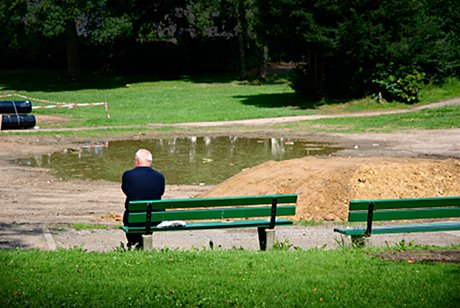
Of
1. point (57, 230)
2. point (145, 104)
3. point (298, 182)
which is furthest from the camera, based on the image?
point (145, 104)

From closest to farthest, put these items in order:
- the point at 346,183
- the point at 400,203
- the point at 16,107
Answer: the point at 400,203
the point at 346,183
the point at 16,107

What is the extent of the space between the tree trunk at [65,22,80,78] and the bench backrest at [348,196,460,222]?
1814 inches

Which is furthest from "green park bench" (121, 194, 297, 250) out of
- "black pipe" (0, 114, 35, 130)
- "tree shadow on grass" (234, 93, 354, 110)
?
"tree shadow on grass" (234, 93, 354, 110)

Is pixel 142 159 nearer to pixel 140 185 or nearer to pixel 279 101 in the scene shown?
pixel 140 185

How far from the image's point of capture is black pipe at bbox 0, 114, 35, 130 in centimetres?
3231

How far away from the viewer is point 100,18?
2133 inches

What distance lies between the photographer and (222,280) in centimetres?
828

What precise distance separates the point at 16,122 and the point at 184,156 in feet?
29.6

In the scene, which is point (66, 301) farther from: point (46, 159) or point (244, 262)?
point (46, 159)

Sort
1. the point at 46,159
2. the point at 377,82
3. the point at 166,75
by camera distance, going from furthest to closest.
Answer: the point at 166,75
the point at 377,82
the point at 46,159

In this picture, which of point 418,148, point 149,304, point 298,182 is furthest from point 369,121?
point 149,304

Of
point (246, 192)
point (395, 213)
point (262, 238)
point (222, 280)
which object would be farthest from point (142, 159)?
point (246, 192)

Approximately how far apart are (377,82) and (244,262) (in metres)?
29.5

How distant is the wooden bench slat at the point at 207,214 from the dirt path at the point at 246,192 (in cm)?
90
